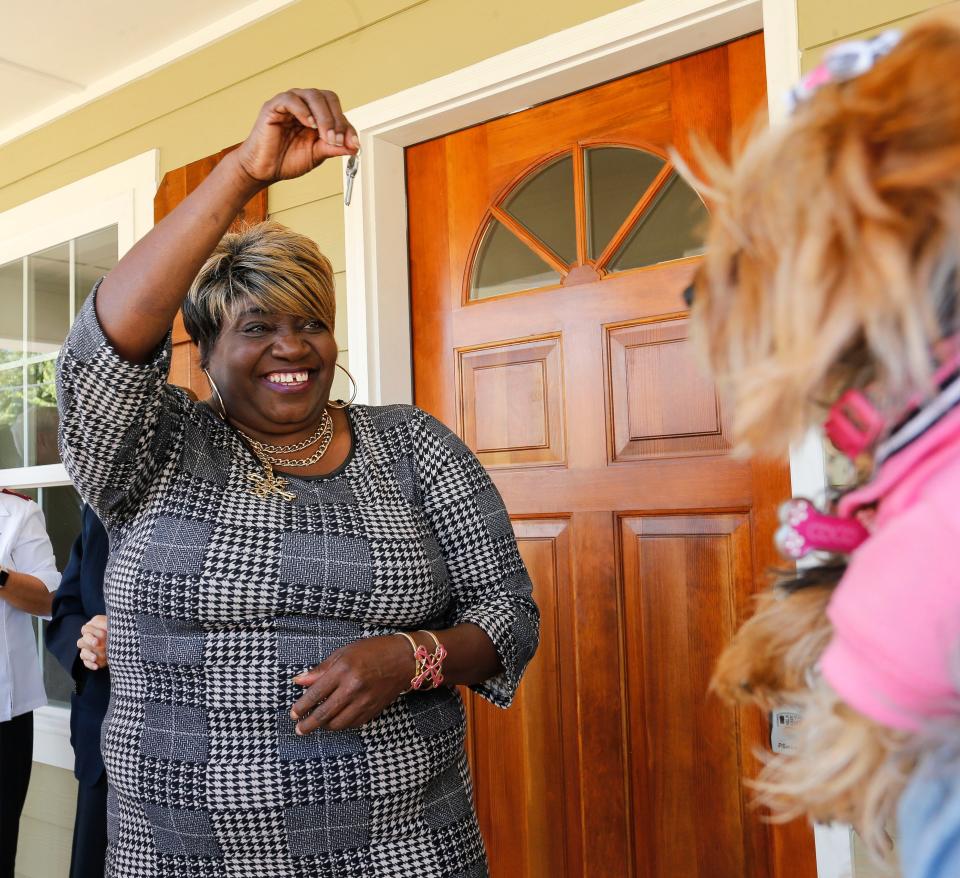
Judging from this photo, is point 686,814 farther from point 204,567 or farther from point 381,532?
point 204,567

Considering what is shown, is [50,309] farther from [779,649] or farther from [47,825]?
[779,649]

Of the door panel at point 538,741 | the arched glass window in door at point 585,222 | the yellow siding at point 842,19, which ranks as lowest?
the door panel at point 538,741

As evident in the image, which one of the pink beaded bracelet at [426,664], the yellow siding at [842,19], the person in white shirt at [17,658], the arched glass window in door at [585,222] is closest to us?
the pink beaded bracelet at [426,664]

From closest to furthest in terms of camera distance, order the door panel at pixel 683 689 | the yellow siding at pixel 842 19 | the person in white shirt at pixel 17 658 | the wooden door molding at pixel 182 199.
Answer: the yellow siding at pixel 842 19
the door panel at pixel 683 689
the person in white shirt at pixel 17 658
the wooden door molding at pixel 182 199

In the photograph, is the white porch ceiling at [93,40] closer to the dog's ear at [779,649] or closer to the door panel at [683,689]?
the door panel at [683,689]

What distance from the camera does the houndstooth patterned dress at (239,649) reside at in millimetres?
1187

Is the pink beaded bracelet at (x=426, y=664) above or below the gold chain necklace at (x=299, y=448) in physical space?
below

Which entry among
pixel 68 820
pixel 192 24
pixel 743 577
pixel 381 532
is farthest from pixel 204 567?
pixel 68 820

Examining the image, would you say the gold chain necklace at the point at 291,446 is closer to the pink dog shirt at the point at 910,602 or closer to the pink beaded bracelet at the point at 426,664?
the pink beaded bracelet at the point at 426,664

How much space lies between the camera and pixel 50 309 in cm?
362

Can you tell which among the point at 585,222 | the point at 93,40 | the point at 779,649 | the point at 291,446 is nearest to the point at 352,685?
the point at 291,446

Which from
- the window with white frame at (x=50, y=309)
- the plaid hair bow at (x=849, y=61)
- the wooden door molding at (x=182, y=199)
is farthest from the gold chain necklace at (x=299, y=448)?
the window with white frame at (x=50, y=309)

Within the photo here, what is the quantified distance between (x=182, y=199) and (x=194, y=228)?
6.11ft

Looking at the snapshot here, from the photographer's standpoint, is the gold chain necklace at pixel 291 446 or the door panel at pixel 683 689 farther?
the door panel at pixel 683 689
